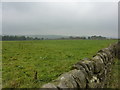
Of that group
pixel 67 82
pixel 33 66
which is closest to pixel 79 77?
pixel 67 82

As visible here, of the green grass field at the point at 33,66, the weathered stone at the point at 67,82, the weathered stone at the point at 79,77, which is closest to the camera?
the weathered stone at the point at 67,82

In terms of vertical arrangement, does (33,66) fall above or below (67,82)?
below

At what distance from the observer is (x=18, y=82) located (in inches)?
190

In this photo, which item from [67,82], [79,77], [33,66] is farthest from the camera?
[33,66]

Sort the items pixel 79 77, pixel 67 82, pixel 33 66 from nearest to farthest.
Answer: pixel 67 82, pixel 79 77, pixel 33 66

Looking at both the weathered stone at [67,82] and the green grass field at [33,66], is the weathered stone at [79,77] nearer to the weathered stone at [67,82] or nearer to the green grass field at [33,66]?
the weathered stone at [67,82]

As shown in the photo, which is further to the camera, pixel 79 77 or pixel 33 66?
pixel 33 66

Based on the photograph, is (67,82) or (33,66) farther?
(33,66)

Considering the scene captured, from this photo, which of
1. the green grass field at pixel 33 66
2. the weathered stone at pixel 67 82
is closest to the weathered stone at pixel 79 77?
the weathered stone at pixel 67 82

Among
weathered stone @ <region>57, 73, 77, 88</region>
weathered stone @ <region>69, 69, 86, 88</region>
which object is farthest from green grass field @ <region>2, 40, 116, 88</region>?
weathered stone @ <region>57, 73, 77, 88</region>

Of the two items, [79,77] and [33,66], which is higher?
[79,77]

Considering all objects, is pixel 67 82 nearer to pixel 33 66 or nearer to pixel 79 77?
pixel 79 77

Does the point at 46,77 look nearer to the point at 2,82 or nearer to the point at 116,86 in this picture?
the point at 2,82

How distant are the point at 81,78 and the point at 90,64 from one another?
1.00 meters
